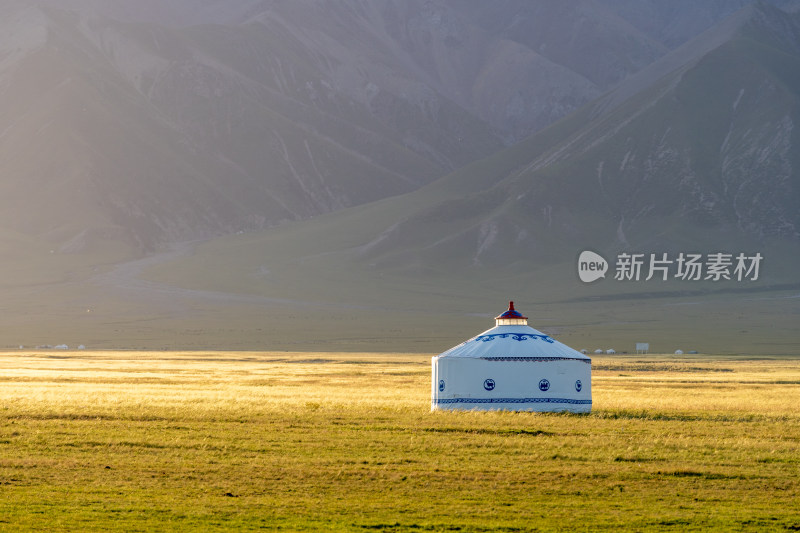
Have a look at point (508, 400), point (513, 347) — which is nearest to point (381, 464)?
point (513, 347)

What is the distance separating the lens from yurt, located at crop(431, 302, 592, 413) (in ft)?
116

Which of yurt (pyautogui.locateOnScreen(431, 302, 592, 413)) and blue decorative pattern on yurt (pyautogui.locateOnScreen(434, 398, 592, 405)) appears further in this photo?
blue decorative pattern on yurt (pyautogui.locateOnScreen(434, 398, 592, 405))

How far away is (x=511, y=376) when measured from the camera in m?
35.6

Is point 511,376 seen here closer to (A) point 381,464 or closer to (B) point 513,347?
(B) point 513,347

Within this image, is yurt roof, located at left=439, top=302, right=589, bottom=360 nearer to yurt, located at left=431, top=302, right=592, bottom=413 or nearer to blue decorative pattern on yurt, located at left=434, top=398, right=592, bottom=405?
yurt, located at left=431, top=302, right=592, bottom=413

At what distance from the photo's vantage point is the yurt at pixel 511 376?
3528 cm

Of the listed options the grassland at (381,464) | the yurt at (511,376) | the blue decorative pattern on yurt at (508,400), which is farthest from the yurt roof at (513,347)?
the grassland at (381,464)

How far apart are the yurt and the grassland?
112cm

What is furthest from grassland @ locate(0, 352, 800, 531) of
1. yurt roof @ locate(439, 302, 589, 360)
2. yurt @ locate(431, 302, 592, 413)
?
yurt roof @ locate(439, 302, 589, 360)

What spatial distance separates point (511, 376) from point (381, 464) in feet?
39.0

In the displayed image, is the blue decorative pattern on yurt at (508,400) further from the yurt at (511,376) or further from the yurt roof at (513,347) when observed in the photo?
the yurt roof at (513,347)

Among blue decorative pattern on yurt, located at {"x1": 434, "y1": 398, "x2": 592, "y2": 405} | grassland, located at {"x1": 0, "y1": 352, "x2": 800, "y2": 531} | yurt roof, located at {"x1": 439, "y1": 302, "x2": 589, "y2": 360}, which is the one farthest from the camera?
blue decorative pattern on yurt, located at {"x1": 434, "y1": 398, "x2": 592, "y2": 405}

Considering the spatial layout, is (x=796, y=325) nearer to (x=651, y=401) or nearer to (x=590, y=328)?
(x=590, y=328)

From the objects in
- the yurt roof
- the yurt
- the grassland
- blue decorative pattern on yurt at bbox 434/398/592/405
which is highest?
the yurt roof
